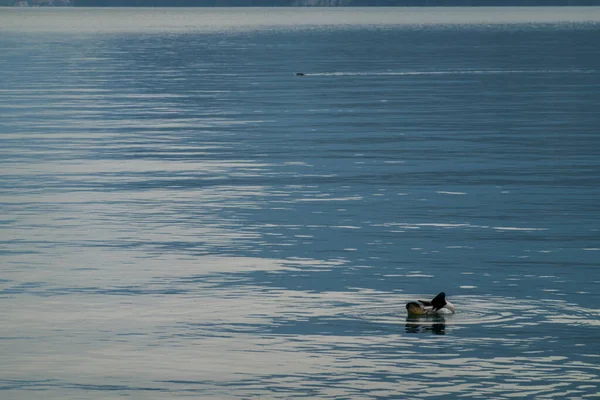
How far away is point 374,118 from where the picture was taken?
52156 mm

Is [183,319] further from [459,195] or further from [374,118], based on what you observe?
[374,118]

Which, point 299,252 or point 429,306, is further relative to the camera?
point 299,252

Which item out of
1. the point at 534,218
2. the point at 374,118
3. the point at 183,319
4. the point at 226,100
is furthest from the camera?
the point at 226,100

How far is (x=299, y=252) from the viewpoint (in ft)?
83.7

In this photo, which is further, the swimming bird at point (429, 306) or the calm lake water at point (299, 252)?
the swimming bird at point (429, 306)

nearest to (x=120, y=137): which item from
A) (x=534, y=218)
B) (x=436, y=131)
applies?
(x=436, y=131)

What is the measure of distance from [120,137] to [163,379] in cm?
2954

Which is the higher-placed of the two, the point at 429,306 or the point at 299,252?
the point at 299,252

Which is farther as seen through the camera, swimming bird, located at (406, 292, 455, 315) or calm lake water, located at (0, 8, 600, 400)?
swimming bird, located at (406, 292, 455, 315)

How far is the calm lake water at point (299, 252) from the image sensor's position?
17844mm

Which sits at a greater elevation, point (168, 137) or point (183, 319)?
Result: point (168, 137)

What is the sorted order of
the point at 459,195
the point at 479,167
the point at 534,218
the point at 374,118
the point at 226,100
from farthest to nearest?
the point at 226,100 < the point at 374,118 < the point at 479,167 < the point at 459,195 < the point at 534,218

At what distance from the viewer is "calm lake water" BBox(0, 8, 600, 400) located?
1784cm

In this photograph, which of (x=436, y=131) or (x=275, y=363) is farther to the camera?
(x=436, y=131)
